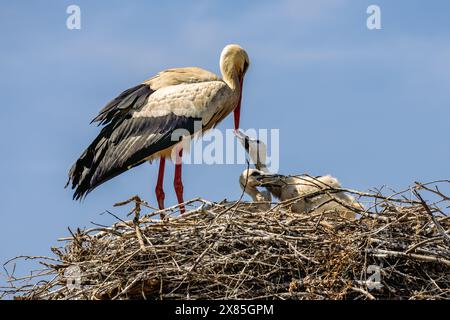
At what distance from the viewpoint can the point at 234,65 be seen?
1142 centimetres

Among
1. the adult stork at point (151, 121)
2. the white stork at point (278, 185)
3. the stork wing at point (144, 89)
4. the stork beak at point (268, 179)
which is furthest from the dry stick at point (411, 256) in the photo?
the stork wing at point (144, 89)

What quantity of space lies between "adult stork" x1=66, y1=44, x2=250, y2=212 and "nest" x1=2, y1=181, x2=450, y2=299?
2.31 meters

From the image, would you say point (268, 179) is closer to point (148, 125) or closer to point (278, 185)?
point (278, 185)

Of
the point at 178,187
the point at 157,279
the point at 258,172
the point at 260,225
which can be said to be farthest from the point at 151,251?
the point at 178,187

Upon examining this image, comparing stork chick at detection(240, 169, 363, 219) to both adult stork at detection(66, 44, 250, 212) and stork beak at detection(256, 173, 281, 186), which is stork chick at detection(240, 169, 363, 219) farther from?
adult stork at detection(66, 44, 250, 212)

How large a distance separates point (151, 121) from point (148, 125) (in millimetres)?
53

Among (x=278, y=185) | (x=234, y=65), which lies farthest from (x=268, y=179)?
(x=234, y=65)

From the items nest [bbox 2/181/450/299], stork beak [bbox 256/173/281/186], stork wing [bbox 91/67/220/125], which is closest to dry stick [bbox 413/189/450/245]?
nest [bbox 2/181/450/299]

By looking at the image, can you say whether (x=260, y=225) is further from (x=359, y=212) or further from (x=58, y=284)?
(x=58, y=284)

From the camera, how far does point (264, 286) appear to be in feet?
26.3

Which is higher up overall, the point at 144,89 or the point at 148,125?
the point at 144,89

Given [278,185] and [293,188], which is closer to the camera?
[293,188]

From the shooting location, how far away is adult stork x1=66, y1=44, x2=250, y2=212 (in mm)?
10749

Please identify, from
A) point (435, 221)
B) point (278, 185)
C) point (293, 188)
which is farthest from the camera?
point (278, 185)
